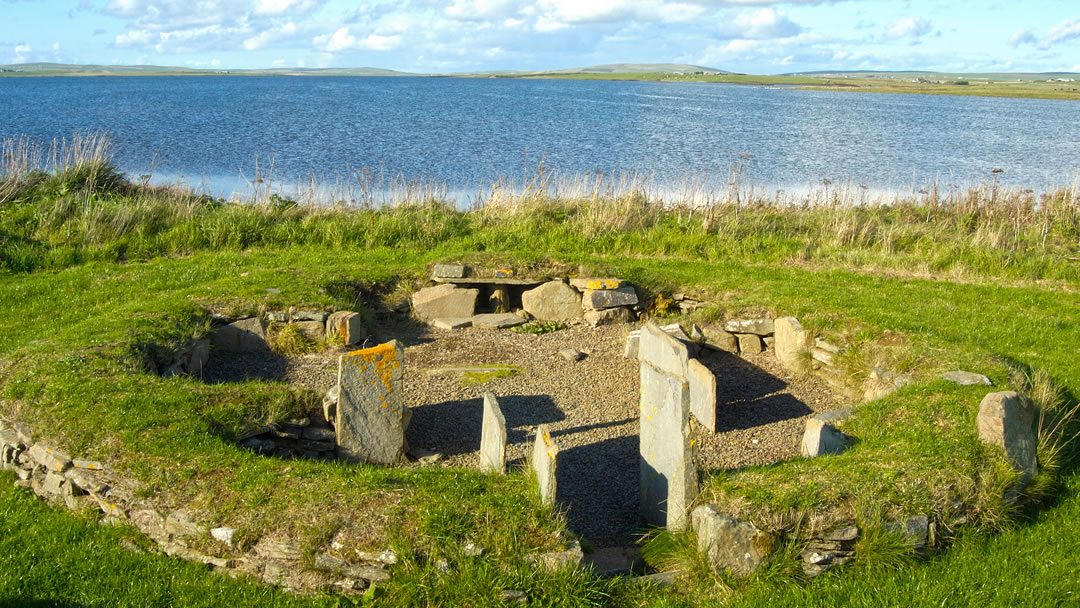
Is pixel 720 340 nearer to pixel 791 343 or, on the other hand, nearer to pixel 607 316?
pixel 791 343

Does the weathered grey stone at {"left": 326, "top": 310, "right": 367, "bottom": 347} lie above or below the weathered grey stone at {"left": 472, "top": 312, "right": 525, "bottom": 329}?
above

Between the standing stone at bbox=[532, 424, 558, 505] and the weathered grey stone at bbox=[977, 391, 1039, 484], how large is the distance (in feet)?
11.1

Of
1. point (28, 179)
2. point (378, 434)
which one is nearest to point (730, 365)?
point (378, 434)

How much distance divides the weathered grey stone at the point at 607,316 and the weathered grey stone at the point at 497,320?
0.86 metres

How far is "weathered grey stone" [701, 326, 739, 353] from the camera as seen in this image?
1007 cm

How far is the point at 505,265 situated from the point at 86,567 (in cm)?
695

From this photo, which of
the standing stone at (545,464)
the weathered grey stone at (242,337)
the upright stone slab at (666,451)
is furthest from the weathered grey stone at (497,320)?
the standing stone at (545,464)

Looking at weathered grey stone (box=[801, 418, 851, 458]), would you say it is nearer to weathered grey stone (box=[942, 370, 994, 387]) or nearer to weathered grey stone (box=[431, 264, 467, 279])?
weathered grey stone (box=[942, 370, 994, 387])

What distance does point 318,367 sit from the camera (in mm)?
9125

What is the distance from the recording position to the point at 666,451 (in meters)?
6.03

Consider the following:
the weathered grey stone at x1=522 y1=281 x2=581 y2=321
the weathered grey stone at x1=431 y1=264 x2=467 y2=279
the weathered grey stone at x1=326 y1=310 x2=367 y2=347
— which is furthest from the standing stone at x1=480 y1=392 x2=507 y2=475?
the weathered grey stone at x1=431 y1=264 x2=467 y2=279

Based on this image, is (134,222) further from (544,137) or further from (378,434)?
(544,137)

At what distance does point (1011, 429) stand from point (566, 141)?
31.2 meters

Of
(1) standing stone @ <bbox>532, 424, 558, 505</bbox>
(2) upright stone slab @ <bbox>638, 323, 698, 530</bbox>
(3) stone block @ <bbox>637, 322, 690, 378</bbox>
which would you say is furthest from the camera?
(3) stone block @ <bbox>637, 322, 690, 378</bbox>
